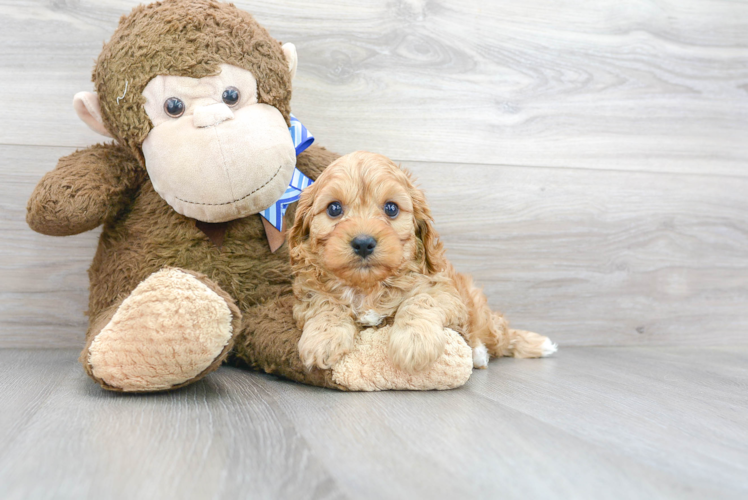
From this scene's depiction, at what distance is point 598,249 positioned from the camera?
1.88 m

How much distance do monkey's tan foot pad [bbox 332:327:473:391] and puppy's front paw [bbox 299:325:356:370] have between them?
0.07 ft

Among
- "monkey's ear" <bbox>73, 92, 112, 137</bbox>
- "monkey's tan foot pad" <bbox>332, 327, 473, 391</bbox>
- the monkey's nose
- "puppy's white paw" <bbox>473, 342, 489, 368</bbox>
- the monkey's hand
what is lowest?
"puppy's white paw" <bbox>473, 342, 489, 368</bbox>

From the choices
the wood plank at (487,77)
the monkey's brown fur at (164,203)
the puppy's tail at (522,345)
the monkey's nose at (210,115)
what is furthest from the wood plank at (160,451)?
the wood plank at (487,77)

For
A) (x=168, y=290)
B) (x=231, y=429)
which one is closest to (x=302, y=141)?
(x=168, y=290)

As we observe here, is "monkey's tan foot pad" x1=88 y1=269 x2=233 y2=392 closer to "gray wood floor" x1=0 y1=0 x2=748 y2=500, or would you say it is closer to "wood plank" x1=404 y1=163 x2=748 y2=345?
"gray wood floor" x1=0 y1=0 x2=748 y2=500

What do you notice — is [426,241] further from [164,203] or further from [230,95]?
[164,203]

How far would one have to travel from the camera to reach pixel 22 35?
1512mm

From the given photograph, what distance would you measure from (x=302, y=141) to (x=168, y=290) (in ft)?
1.73

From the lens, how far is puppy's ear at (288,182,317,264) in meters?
1.17

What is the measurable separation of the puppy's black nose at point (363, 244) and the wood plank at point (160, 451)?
31cm

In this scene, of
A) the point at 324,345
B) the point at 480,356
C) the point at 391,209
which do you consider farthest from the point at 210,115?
the point at 480,356

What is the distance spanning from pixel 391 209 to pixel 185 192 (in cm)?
41

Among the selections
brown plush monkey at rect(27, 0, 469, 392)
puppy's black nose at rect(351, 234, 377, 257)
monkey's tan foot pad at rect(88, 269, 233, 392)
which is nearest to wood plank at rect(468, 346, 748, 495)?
brown plush monkey at rect(27, 0, 469, 392)

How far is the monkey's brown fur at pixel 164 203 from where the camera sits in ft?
3.87
